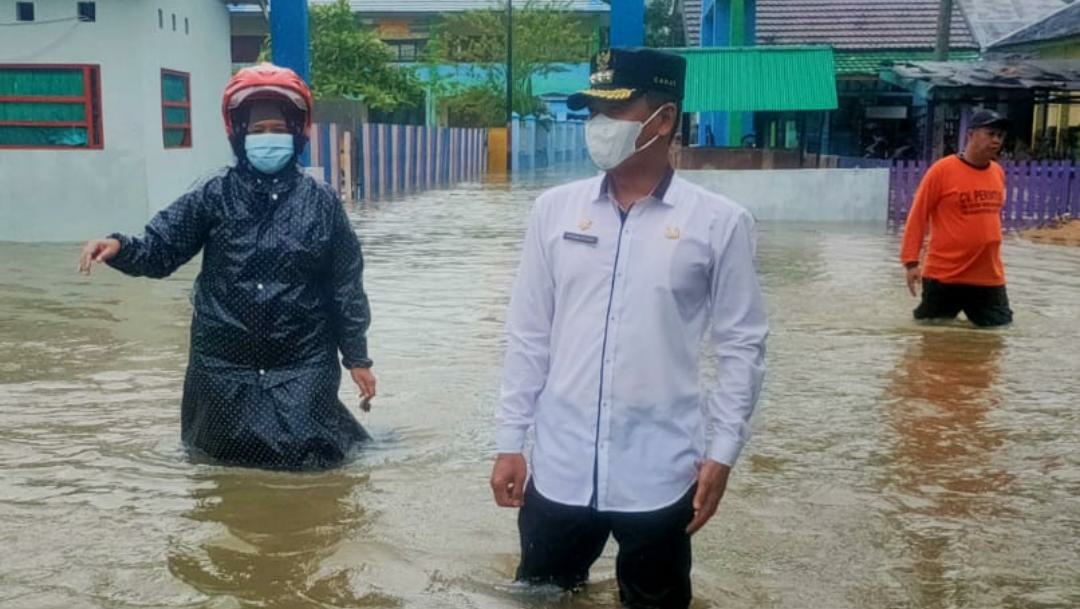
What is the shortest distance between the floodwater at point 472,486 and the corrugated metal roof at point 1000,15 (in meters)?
23.3

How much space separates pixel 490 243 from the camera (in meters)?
16.8

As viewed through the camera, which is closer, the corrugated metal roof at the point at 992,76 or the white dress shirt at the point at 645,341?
the white dress shirt at the point at 645,341

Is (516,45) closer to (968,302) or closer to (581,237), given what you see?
(968,302)

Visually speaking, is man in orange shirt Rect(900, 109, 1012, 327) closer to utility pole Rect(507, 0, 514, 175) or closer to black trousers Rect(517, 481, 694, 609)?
black trousers Rect(517, 481, 694, 609)

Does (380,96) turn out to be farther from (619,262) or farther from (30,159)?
(619,262)

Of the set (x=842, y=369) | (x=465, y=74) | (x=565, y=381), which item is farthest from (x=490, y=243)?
(x=465, y=74)

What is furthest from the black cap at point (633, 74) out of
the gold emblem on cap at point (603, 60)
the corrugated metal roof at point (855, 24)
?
the corrugated metal roof at point (855, 24)

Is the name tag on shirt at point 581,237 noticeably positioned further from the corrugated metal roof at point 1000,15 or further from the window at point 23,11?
the corrugated metal roof at point 1000,15

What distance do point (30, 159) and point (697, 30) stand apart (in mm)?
21907

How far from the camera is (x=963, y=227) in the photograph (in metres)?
9.44

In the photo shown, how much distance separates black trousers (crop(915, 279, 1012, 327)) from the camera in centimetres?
967

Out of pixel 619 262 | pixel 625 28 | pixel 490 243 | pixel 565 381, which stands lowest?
pixel 490 243

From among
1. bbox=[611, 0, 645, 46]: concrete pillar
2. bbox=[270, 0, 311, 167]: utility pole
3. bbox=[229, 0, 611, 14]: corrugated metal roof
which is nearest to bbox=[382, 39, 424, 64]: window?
bbox=[229, 0, 611, 14]: corrugated metal roof

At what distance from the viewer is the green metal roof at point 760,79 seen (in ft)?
69.7
